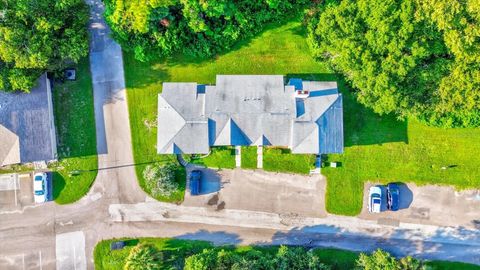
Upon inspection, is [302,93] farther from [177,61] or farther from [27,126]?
[27,126]

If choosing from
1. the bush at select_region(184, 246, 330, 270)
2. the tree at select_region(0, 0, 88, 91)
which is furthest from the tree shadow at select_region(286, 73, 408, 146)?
the tree at select_region(0, 0, 88, 91)

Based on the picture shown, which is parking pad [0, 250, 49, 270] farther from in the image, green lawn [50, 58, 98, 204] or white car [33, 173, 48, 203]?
green lawn [50, 58, 98, 204]

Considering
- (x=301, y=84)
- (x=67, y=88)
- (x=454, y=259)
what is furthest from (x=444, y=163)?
(x=67, y=88)

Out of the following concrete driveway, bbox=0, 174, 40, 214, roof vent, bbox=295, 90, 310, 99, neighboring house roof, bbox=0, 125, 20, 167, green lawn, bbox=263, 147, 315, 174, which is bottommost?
concrete driveway, bbox=0, 174, 40, 214

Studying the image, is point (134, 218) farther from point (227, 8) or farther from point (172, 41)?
point (227, 8)

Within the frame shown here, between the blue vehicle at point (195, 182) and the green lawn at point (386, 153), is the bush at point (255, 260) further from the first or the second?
the blue vehicle at point (195, 182)
